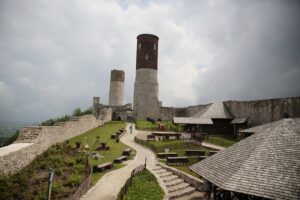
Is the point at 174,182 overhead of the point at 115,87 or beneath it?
beneath

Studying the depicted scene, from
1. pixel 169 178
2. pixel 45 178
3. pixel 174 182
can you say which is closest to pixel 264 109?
pixel 169 178

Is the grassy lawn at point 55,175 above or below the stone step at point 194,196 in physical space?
above

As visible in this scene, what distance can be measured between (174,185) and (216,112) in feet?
91.6

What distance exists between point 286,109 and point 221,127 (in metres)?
11.9

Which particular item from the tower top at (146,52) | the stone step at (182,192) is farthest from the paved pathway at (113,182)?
the tower top at (146,52)

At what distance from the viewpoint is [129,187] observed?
14.3 m

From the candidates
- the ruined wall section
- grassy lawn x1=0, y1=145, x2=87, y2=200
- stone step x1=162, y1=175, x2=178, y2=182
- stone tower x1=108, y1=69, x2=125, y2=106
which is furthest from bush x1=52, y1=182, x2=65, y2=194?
stone tower x1=108, y1=69, x2=125, y2=106

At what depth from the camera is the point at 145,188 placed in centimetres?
1461

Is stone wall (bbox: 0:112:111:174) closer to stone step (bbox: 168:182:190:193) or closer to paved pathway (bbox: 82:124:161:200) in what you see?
paved pathway (bbox: 82:124:161:200)

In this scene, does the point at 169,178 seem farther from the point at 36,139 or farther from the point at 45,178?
the point at 36,139

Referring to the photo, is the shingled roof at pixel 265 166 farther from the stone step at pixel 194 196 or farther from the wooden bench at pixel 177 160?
the wooden bench at pixel 177 160

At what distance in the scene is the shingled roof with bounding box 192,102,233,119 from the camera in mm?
40556

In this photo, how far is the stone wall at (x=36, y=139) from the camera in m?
15.8

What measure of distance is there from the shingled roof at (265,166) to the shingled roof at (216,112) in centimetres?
2823
